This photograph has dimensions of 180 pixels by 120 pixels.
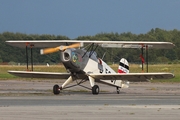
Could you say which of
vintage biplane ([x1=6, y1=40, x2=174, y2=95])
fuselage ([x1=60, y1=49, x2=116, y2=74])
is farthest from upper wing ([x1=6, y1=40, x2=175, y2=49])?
fuselage ([x1=60, y1=49, x2=116, y2=74])

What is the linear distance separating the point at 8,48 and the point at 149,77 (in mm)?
89833

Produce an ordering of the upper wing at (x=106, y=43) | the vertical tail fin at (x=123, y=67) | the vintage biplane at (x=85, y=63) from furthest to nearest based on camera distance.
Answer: the vertical tail fin at (x=123, y=67)
the upper wing at (x=106, y=43)
the vintage biplane at (x=85, y=63)

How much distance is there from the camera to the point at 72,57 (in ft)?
82.8

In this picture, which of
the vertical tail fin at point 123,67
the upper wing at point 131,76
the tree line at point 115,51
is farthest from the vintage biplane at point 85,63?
the tree line at point 115,51

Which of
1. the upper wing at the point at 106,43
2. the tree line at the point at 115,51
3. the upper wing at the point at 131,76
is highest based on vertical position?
the tree line at the point at 115,51

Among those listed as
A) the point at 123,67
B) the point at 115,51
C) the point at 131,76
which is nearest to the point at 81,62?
the point at 131,76

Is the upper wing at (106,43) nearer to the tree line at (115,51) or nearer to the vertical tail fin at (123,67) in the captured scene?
the vertical tail fin at (123,67)

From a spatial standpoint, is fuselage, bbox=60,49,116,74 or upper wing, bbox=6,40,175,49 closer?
fuselage, bbox=60,49,116,74

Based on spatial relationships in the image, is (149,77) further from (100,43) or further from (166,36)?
(166,36)

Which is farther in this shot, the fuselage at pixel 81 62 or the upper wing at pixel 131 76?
the upper wing at pixel 131 76

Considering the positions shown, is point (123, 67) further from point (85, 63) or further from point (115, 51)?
point (115, 51)

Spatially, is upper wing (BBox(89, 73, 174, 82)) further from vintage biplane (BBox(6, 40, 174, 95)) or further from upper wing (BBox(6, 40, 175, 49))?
upper wing (BBox(6, 40, 175, 49))

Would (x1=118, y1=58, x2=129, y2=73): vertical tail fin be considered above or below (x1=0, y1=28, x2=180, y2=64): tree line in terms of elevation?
below

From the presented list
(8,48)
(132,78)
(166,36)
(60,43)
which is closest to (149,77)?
(132,78)
